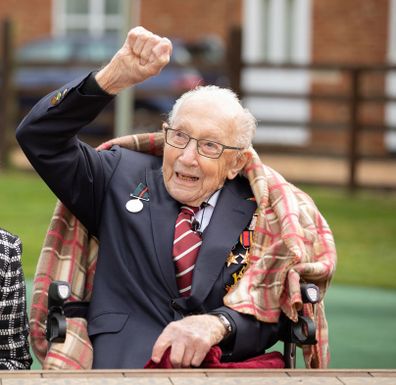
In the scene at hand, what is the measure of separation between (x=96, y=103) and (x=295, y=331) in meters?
1.01

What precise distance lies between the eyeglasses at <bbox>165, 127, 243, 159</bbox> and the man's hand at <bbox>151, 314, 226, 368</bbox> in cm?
63

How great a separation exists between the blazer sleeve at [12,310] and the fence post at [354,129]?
37.8 ft

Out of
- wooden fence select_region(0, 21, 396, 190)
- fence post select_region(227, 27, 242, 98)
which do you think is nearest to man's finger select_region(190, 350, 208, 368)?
wooden fence select_region(0, 21, 396, 190)

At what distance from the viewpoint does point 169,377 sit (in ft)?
11.5

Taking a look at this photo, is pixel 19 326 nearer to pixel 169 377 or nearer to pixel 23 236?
pixel 169 377

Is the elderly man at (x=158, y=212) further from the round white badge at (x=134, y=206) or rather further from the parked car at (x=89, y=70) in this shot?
the parked car at (x=89, y=70)

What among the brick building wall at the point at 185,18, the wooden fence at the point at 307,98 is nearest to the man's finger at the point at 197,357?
the wooden fence at the point at 307,98

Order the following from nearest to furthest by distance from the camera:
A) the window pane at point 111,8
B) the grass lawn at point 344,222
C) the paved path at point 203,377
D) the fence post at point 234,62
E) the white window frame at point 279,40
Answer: the paved path at point 203,377 → the grass lawn at point 344,222 → the fence post at point 234,62 → the white window frame at point 279,40 → the window pane at point 111,8

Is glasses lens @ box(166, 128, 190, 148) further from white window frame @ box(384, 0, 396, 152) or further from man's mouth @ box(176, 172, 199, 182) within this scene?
white window frame @ box(384, 0, 396, 152)

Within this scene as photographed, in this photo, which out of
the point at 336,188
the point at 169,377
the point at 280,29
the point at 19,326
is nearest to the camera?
the point at 169,377

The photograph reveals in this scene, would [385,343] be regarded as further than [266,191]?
Yes

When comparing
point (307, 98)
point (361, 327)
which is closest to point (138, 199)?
point (361, 327)

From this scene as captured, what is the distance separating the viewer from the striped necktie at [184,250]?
4461mm

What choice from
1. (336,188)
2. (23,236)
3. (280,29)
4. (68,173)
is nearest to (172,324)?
(68,173)
